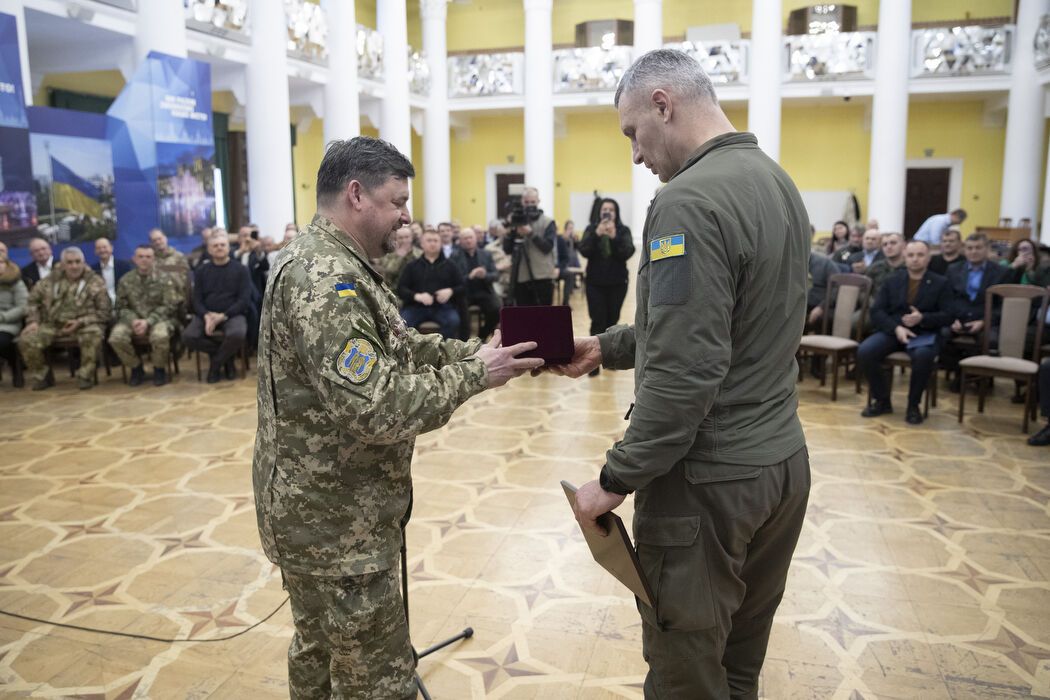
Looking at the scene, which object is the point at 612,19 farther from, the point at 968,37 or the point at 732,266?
the point at 732,266

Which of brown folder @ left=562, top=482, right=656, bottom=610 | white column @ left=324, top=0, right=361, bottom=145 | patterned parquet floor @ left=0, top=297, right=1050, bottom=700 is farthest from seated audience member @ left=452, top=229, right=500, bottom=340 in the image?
brown folder @ left=562, top=482, right=656, bottom=610

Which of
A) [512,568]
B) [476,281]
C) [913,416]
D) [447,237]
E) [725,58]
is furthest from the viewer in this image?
[725,58]

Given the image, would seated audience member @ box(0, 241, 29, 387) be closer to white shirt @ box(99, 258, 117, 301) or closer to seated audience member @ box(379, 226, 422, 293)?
white shirt @ box(99, 258, 117, 301)

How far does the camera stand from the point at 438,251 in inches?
336

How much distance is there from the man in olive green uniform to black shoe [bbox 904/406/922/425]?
499 cm

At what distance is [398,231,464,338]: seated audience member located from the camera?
332 inches

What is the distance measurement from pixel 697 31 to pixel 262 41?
41.0 feet

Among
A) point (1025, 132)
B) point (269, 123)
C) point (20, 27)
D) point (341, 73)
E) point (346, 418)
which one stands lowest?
Result: point (346, 418)

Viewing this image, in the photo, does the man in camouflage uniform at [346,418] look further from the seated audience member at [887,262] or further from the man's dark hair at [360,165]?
the seated audience member at [887,262]

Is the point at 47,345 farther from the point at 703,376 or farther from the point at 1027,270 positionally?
the point at 1027,270

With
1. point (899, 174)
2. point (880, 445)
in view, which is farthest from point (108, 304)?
point (899, 174)

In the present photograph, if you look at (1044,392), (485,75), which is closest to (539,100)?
(485,75)

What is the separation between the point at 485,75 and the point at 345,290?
63.1 feet

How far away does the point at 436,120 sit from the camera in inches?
790
